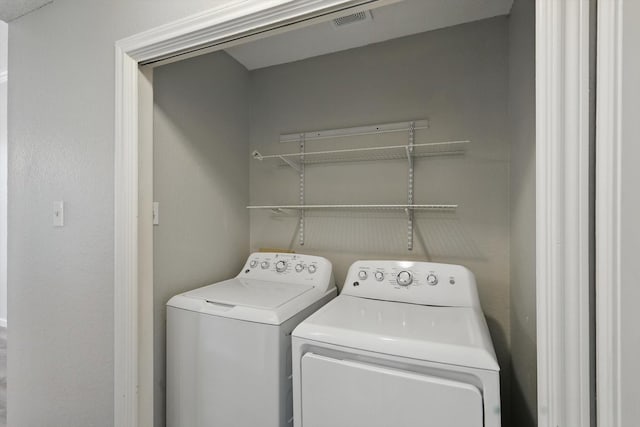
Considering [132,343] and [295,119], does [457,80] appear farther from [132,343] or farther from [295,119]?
[132,343]

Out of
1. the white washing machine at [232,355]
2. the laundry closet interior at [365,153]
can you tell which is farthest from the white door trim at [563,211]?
the white washing machine at [232,355]

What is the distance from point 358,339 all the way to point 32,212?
1.69 meters

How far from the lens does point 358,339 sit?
1.04 metres

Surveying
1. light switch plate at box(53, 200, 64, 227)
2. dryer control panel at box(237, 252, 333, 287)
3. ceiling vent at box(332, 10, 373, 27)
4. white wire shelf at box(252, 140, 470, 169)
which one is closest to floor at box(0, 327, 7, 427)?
light switch plate at box(53, 200, 64, 227)

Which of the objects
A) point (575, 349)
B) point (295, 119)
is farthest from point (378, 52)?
point (575, 349)

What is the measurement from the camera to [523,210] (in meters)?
1.25

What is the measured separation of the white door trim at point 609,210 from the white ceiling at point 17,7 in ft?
7.07

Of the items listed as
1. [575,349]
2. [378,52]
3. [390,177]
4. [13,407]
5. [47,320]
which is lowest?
[13,407]

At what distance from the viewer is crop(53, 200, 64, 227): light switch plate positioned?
1396 millimetres

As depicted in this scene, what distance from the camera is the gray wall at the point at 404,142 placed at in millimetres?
1625

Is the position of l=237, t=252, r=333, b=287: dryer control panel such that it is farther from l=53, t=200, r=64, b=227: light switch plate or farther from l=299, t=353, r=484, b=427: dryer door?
l=53, t=200, r=64, b=227: light switch plate

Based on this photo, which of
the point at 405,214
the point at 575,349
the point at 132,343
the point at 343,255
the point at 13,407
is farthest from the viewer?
the point at 343,255

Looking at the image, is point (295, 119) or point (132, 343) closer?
point (132, 343)

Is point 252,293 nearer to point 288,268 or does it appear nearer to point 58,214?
point 288,268
